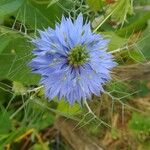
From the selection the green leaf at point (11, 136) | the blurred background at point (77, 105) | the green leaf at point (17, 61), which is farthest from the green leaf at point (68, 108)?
the green leaf at point (11, 136)

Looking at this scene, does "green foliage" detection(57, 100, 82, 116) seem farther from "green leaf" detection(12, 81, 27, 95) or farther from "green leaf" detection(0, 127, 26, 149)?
"green leaf" detection(0, 127, 26, 149)

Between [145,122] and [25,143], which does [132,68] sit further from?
[25,143]

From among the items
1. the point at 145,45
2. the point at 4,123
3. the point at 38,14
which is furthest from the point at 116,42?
the point at 4,123

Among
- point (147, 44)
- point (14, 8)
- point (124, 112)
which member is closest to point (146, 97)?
Answer: point (124, 112)

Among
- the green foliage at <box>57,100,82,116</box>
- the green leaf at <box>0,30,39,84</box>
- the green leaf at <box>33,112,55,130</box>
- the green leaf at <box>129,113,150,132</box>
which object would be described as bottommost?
the green leaf at <box>129,113,150,132</box>

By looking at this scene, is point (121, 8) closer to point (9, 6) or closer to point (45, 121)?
point (9, 6)

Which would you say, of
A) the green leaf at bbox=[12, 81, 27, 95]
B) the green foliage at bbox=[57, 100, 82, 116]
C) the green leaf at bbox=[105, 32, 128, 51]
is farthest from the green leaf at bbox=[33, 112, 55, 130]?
the green leaf at bbox=[105, 32, 128, 51]

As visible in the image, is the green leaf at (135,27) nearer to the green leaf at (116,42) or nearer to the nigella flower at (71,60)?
the green leaf at (116,42)
